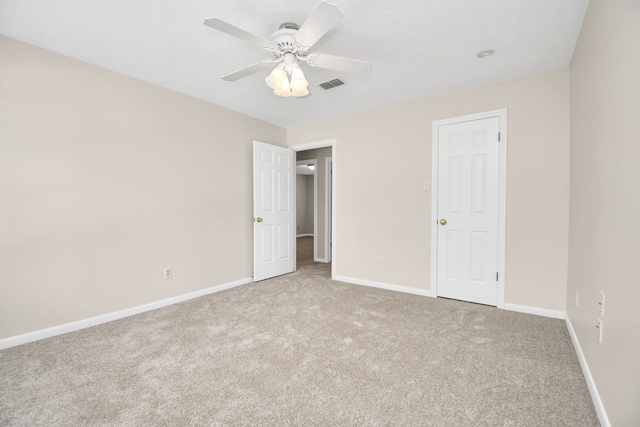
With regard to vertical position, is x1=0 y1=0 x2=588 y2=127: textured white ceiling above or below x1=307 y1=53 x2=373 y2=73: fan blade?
above

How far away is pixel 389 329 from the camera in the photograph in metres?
2.48

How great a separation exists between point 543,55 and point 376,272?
9.41 ft

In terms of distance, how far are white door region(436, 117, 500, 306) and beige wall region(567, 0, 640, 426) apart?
0.87m

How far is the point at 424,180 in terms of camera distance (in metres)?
3.41

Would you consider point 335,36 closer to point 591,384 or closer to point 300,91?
point 300,91

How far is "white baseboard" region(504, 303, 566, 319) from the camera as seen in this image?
267cm

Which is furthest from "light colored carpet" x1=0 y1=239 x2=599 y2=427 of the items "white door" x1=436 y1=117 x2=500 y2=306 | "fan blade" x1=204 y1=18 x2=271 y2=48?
"fan blade" x1=204 y1=18 x2=271 y2=48

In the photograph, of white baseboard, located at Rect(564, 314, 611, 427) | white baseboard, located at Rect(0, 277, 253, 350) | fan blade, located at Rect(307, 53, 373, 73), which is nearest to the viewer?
white baseboard, located at Rect(564, 314, 611, 427)

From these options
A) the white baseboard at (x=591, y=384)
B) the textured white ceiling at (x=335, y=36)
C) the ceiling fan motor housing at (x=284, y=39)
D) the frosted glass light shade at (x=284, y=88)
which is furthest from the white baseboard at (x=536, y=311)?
the ceiling fan motor housing at (x=284, y=39)

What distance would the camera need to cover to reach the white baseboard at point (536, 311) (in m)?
2.67

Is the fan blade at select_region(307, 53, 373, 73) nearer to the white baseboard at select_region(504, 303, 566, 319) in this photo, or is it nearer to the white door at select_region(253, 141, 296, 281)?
the white door at select_region(253, 141, 296, 281)

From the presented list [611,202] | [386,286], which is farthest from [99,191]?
[611,202]

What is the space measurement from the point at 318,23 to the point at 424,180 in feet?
7.73

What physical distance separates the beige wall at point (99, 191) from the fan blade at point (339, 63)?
81.4 inches
